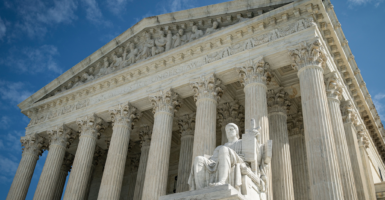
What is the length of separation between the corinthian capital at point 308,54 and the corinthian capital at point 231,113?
235 inches

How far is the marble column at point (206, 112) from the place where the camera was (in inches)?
658

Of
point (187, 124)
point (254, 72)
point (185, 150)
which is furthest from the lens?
point (187, 124)

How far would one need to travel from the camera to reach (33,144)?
993 inches

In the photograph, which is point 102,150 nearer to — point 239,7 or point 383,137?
point 239,7

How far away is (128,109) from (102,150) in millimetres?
8707

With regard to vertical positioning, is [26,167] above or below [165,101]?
below

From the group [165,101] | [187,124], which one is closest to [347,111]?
[187,124]

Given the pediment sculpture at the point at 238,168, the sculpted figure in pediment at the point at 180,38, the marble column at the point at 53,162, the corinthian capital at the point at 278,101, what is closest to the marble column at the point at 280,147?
the corinthian capital at the point at 278,101

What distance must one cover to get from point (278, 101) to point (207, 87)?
13.5 ft

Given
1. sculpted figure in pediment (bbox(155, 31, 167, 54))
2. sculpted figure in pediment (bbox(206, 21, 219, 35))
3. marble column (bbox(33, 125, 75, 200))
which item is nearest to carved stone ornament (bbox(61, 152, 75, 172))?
marble column (bbox(33, 125, 75, 200))

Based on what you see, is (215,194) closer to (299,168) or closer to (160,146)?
(160,146)

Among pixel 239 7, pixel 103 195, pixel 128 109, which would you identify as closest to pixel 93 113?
pixel 128 109

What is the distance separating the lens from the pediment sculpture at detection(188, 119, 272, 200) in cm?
812

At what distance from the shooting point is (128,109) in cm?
2131
